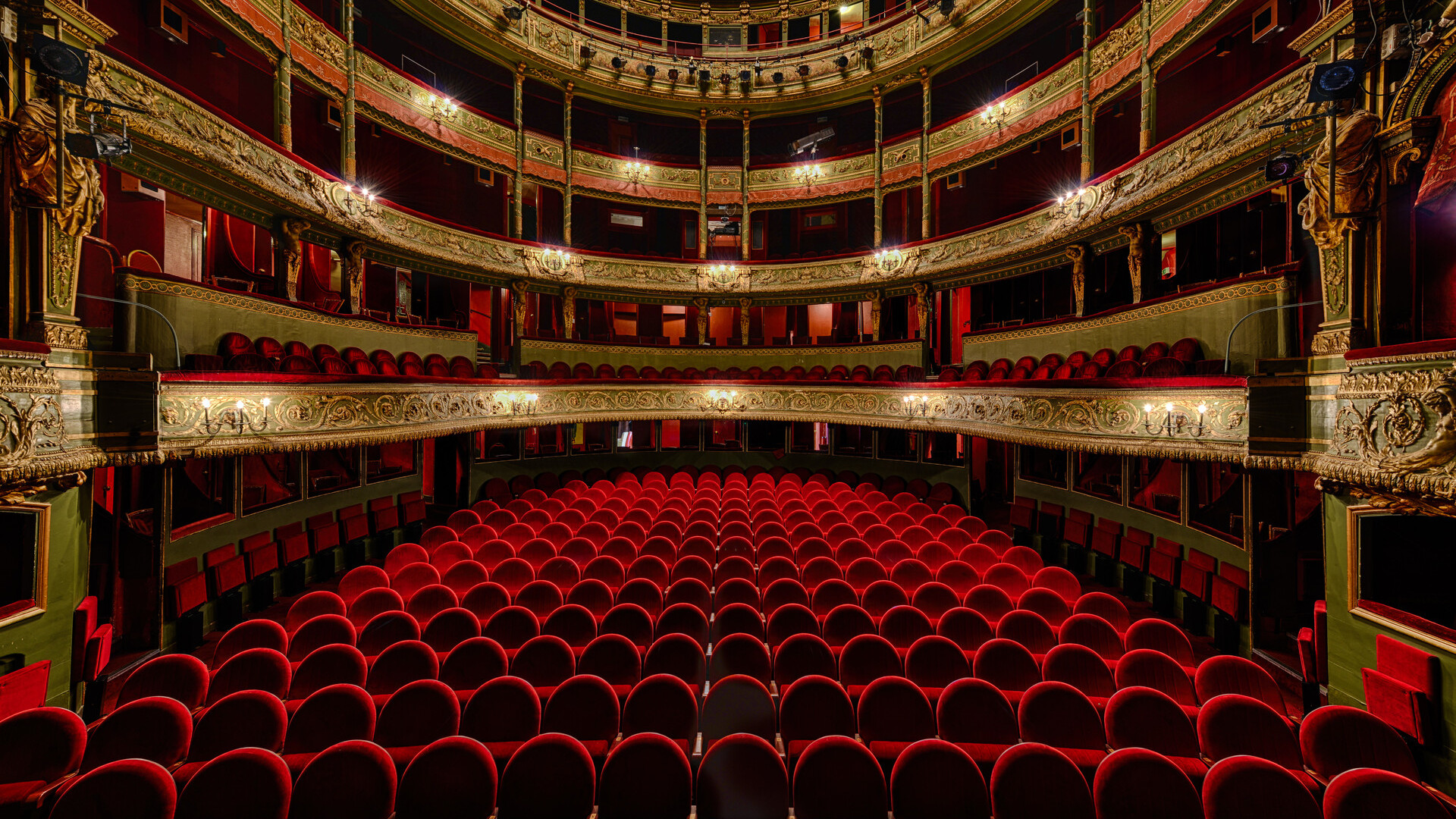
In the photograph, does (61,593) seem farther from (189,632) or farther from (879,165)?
(879,165)

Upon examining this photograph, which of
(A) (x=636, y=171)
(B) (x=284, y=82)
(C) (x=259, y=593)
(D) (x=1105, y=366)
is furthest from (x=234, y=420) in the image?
(A) (x=636, y=171)

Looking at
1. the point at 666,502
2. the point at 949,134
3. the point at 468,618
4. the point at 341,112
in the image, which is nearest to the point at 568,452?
the point at 666,502

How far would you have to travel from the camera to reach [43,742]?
3.28m

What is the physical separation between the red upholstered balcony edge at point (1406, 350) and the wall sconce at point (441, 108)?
16045mm

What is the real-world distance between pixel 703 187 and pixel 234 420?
13441 mm

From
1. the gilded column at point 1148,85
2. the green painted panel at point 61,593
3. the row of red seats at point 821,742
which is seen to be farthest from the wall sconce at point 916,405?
the green painted panel at point 61,593

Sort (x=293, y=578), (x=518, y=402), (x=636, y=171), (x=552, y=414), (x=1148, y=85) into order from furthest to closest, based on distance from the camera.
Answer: (x=636, y=171) < (x=552, y=414) < (x=518, y=402) < (x=1148, y=85) < (x=293, y=578)

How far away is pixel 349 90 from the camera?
1118cm

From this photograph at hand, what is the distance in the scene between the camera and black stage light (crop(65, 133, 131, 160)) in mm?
4715

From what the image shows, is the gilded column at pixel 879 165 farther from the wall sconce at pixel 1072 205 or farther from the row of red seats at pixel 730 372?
the wall sconce at pixel 1072 205

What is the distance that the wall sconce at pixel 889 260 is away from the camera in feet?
46.0

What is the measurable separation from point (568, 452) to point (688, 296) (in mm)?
5591

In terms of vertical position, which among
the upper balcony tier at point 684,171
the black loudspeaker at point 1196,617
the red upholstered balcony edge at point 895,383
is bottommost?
the black loudspeaker at point 1196,617

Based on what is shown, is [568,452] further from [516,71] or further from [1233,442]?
[1233,442]
